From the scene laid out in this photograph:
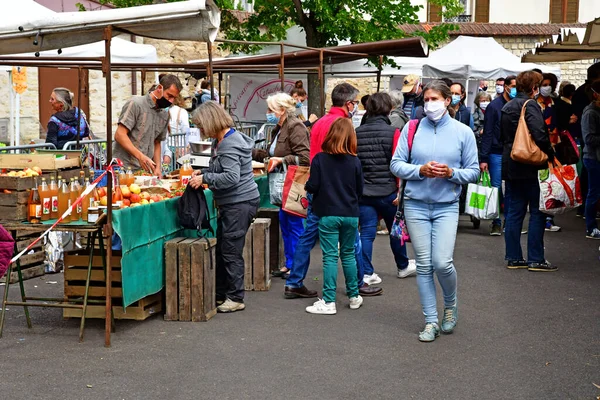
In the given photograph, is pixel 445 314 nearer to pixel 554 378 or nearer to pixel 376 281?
pixel 554 378

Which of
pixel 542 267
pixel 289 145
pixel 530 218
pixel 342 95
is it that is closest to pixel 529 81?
pixel 530 218

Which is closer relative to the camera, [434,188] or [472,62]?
[434,188]

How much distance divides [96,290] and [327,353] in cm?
209

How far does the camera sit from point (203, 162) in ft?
30.9

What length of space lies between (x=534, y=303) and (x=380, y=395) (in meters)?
3.24

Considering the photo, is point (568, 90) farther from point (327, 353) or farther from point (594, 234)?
point (327, 353)

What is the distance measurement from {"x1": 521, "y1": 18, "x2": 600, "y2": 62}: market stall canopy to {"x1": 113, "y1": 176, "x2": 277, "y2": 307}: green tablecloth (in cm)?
567

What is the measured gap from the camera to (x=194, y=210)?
26.4 feet

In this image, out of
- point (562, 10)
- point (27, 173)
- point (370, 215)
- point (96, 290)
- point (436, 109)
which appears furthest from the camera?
point (562, 10)

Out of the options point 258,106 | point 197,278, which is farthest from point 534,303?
point 258,106

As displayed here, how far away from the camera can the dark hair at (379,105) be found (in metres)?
9.19

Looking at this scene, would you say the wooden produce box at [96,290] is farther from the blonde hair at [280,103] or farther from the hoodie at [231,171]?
the blonde hair at [280,103]

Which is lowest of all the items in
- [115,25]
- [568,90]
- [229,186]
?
[229,186]

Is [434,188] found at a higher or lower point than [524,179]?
higher
